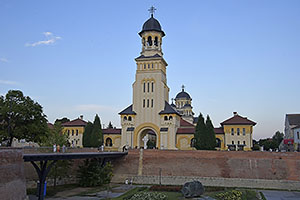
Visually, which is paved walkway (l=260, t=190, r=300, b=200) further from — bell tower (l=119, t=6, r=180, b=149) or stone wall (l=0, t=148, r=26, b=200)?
stone wall (l=0, t=148, r=26, b=200)

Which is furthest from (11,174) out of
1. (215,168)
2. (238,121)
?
(238,121)

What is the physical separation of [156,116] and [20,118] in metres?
24.4

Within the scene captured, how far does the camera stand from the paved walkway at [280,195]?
93.5ft

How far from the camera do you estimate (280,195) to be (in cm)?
3027

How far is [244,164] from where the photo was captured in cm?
3691

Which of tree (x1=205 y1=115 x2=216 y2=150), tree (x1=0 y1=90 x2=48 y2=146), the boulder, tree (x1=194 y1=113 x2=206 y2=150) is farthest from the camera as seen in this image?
tree (x1=194 y1=113 x2=206 y2=150)

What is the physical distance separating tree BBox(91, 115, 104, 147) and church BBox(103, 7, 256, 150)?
4.01m

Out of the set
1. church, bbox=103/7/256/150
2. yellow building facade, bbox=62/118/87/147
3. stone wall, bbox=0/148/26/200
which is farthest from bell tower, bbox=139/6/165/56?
stone wall, bbox=0/148/26/200

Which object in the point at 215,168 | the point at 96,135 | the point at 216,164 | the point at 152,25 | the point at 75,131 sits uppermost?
the point at 152,25

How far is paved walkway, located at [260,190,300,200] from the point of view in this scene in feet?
93.5

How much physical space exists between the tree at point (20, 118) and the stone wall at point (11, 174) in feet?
40.7

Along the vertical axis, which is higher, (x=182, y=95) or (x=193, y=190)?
(x=182, y=95)

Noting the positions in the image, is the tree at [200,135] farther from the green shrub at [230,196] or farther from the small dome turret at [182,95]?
the small dome turret at [182,95]

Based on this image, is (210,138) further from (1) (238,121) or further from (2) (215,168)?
(2) (215,168)
